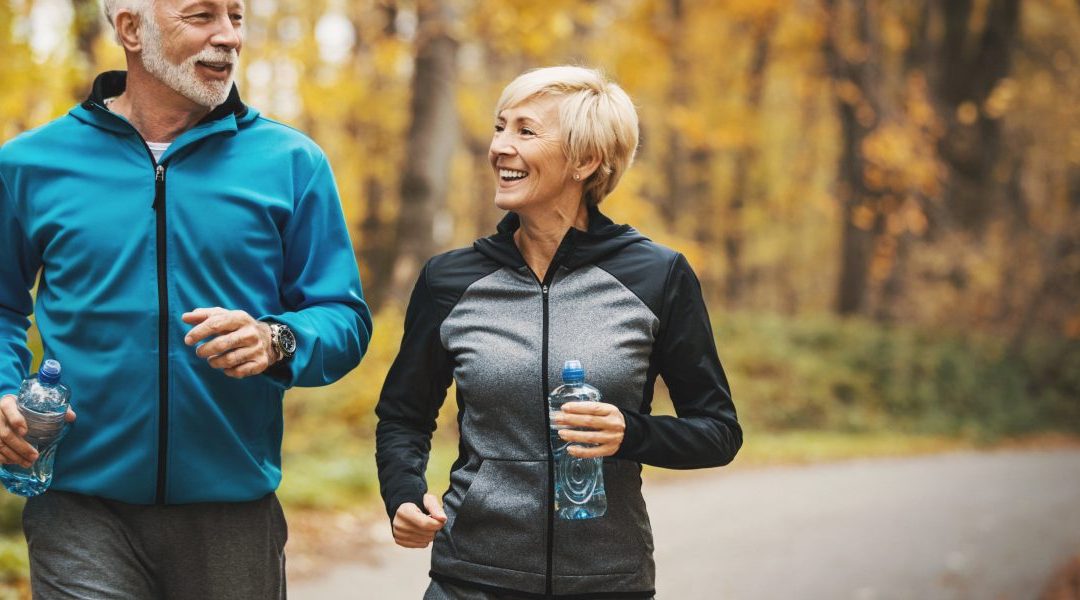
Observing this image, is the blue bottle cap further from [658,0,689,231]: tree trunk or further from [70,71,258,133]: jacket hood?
[658,0,689,231]: tree trunk

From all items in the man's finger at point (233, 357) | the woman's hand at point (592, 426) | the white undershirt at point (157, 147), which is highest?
the white undershirt at point (157, 147)

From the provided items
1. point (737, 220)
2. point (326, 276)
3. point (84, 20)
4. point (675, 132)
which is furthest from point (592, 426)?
point (737, 220)

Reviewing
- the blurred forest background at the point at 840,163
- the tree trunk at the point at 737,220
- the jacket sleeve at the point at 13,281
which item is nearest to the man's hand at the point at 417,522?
the jacket sleeve at the point at 13,281

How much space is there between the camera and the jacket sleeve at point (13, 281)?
3.25 meters

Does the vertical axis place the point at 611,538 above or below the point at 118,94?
below

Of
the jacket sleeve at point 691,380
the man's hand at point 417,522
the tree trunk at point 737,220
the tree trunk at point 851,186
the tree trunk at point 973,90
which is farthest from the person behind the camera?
the tree trunk at point 737,220

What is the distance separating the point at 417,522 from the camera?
3.05 metres

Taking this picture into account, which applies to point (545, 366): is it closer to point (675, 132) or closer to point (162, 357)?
point (162, 357)

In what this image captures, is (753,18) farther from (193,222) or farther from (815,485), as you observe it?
A: (193,222)

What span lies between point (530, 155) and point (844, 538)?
26.0 feet

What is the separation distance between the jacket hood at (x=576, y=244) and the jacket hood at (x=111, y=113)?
2.38ft

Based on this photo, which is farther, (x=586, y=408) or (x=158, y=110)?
(x=158, y=110)

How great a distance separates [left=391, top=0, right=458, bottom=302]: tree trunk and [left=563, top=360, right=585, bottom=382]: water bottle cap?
11.0 meters

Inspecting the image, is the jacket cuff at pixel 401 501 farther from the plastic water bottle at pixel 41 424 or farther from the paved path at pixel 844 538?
the paved path at pixel 844 538
